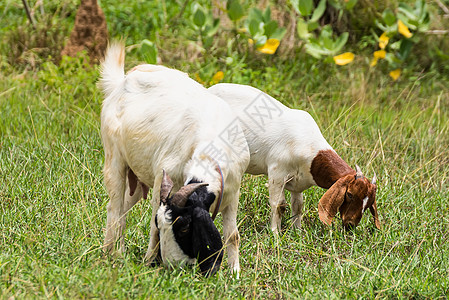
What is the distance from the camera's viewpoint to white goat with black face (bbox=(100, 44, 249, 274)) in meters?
3.79

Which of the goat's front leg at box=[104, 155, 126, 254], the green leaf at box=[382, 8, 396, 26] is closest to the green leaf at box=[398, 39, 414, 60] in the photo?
the green leaf at box=[382, 8, 396, 26]

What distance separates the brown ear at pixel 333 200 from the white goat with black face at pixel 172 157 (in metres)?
0.95

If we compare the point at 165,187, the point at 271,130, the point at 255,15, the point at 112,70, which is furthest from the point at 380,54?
the point at 165,187

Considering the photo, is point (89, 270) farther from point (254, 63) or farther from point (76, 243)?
point (254, 63)

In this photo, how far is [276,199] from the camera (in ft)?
17.3

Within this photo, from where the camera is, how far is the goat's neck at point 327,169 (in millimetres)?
5176

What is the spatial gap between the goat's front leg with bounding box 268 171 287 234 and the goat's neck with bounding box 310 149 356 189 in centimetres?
28

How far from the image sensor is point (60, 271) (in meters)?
3.84

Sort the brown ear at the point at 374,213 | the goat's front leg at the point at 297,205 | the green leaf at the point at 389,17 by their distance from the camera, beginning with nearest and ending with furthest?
the brown ear at the point at 374,213 → the goat's front leg at the point at 297,205 → the green leaf at the point at 389,17

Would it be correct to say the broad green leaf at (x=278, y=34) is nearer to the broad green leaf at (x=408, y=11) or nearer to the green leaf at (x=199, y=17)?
the green leaf at (x=199, y=17)

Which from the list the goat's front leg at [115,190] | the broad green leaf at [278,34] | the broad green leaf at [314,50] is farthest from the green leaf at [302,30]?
the goat's front leg at [115,190]

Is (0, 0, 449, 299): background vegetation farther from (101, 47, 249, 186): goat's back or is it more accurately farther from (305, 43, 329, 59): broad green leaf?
(101, 47, 249, 186): goat's back

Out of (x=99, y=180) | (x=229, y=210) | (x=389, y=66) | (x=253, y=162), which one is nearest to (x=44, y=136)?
(x=99, y=180)

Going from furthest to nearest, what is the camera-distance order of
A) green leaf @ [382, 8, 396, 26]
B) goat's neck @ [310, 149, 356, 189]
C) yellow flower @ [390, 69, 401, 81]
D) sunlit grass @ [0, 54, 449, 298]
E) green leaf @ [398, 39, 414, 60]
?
green leaf @ [398, 39, 414, 60] < yellow flower @ [390, 69, 401, 81] < green leaf @ [382, 8, 396, 26] < goat's neck @ [310, 149, 356, 189] < sunlit grass @ [0, 54, 449, 298]
